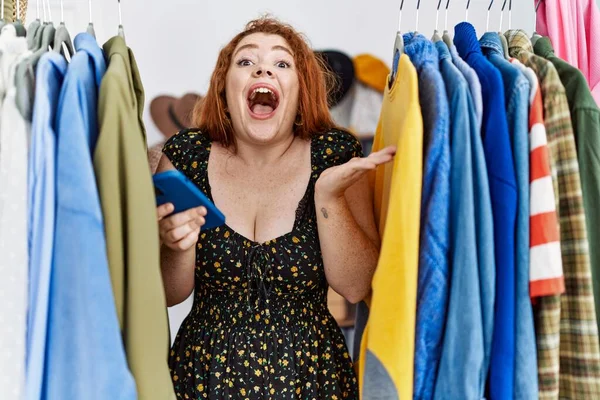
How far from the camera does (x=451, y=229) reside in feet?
2.89

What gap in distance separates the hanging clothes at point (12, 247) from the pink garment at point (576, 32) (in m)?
0.94

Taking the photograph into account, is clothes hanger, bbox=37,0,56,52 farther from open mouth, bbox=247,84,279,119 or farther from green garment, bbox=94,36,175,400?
open mouth, bbox=247,84,279,119

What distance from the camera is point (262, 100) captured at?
1.27 metres

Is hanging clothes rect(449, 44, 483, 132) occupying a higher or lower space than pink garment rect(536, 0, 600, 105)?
lower

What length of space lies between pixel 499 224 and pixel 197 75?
1638 mm

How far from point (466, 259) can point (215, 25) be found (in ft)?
5.58

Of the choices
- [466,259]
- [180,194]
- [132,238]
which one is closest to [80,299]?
[132,238]

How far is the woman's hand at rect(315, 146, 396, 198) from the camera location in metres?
0.96

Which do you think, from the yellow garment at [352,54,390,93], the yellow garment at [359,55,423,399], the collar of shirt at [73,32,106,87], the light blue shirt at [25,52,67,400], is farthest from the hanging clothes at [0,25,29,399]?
the yellow garment at [352,54,390,93]

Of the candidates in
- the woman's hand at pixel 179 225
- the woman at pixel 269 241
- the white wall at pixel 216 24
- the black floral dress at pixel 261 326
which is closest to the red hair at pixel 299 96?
the woman at pixel 269 241

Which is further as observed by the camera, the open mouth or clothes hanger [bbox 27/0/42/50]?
the open mouth

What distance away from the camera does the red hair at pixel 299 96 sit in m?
1.27

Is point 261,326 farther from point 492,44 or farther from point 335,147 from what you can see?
point 492,44

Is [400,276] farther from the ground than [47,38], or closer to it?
closer to it
